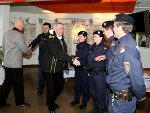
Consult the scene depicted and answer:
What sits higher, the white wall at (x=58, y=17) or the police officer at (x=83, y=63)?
the white wall at (x=58, y=17)

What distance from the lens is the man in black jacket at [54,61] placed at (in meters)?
3.25

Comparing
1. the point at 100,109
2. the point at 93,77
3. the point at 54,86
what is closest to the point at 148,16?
the point at 93,77

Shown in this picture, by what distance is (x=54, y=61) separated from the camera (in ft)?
11.0

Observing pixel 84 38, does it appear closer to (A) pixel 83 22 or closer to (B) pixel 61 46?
(B) pixel 61 46

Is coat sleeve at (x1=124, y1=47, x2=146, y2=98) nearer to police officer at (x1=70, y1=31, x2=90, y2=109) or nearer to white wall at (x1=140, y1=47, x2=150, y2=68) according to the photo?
police officer at (x1=70, y1=31, x2=90, y2=109)

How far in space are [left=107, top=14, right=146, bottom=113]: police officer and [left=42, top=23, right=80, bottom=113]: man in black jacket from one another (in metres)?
1.23

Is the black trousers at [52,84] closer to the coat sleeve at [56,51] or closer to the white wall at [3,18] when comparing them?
the coat sleeve at [56,51]

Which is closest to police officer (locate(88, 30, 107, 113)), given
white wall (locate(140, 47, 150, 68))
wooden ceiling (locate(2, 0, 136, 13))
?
wooden ceiling (locate(2, 0, 136, 13))

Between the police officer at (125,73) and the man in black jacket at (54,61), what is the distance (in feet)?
4.05

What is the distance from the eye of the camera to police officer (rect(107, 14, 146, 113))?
1.94 metres

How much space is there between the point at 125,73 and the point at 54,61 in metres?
1.63

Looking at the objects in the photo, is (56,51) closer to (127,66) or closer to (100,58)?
(100,58)

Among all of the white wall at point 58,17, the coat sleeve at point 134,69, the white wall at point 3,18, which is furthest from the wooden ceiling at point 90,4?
the coat sleeve at point 134,69

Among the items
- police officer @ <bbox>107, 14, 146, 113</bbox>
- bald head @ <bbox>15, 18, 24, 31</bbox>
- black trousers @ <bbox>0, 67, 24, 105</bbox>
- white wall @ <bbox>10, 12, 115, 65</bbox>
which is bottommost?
black trousers @ <bbox>0, 67, 24, 105</bbox>
